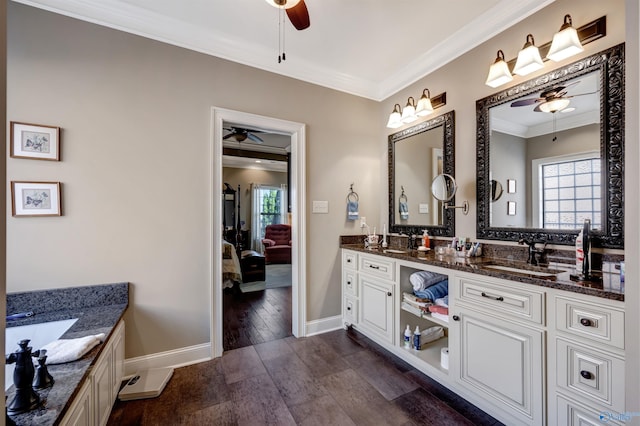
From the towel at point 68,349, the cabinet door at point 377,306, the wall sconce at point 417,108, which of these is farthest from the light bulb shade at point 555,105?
the towel at point 68,349

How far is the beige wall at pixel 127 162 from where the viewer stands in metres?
1.75

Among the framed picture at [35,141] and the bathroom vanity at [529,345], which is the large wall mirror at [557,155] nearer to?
the bathroom vanity at [529,345]

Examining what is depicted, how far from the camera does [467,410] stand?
1.62 meters

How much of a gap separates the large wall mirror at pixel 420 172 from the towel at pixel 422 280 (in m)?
0.45

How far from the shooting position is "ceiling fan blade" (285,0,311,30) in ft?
4.97

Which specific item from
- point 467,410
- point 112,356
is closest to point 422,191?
point 467,410

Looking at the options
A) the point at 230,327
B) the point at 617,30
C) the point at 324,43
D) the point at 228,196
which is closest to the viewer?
the point at 617,30

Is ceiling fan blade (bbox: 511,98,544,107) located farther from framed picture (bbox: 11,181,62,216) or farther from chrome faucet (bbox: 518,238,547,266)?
framed picture (bbox: 11,181,62,216)

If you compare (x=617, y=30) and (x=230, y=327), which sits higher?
(x=617, y=30)

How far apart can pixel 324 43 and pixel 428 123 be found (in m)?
1.23

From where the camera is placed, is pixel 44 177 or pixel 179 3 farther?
pixel 179 3

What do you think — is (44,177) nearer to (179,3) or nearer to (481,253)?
(179,3)

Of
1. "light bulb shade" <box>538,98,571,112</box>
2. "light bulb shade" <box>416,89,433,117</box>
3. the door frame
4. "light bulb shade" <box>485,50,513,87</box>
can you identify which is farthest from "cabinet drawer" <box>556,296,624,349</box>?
the door frame

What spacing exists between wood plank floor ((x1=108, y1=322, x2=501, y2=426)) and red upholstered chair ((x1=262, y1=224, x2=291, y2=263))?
14.0 ft
